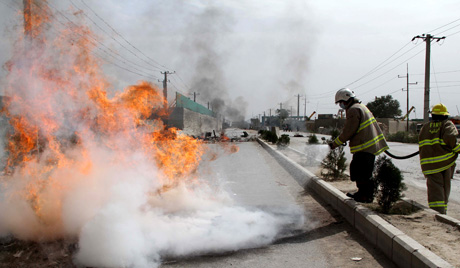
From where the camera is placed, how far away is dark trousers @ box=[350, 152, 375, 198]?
512 centimetres

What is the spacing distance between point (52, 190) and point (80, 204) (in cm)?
55

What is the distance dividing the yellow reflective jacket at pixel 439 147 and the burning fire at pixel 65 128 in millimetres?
4023

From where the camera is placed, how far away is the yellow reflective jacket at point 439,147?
4.91m

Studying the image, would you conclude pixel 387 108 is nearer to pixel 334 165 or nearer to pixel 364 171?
pixel 334 165

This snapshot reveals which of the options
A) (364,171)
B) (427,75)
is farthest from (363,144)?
(427,75)

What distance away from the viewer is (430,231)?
4004mm

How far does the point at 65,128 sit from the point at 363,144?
541 cm

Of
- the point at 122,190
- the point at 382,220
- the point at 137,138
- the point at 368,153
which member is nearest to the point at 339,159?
the point at 368,153

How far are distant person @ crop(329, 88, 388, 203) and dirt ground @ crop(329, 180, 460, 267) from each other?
30 centimetres

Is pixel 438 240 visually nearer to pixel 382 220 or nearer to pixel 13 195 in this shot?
pixel 382 220

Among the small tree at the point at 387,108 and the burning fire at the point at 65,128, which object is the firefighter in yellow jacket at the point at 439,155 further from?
the small tree at the point at 387,108

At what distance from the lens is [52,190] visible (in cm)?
459

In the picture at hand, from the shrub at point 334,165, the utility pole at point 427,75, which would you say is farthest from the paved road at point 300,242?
the utility pole at point 427,75

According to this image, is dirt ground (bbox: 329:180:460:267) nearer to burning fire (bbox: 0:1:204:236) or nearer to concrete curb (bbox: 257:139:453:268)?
concrete curb (bbox: 257:139:453:268)
